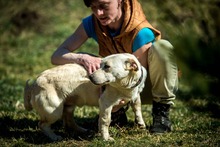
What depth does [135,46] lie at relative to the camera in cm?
449

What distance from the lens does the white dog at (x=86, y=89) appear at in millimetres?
3912

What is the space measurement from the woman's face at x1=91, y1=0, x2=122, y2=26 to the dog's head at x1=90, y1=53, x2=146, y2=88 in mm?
606

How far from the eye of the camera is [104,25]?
15.2 ft

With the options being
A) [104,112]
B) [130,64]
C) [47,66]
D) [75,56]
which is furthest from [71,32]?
[130,64]

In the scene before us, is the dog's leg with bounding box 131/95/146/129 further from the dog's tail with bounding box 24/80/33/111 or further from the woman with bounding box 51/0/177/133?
the dog's tail with bounding box 24/80/33/111

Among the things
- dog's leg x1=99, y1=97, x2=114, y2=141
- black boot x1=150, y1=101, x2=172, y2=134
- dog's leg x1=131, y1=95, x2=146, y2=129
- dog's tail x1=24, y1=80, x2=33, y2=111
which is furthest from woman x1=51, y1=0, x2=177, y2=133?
dog's tail x1=24, y1=80, x2=33, y2=111

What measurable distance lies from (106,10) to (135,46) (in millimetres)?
455

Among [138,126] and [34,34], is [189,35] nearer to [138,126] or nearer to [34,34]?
[138,126]

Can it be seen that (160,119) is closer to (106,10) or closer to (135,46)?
(135,46)

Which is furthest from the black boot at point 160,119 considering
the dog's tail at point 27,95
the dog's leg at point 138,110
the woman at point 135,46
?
the dog's tail at point 27,95

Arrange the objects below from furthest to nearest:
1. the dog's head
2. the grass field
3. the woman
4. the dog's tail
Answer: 1. the dog's tail
2. the woman
3. the dog's head
4. the grass field

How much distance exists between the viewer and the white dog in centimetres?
391

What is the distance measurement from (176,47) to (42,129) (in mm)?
2604

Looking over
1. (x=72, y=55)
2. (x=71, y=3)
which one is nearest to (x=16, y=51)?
(x=71, y=3)
